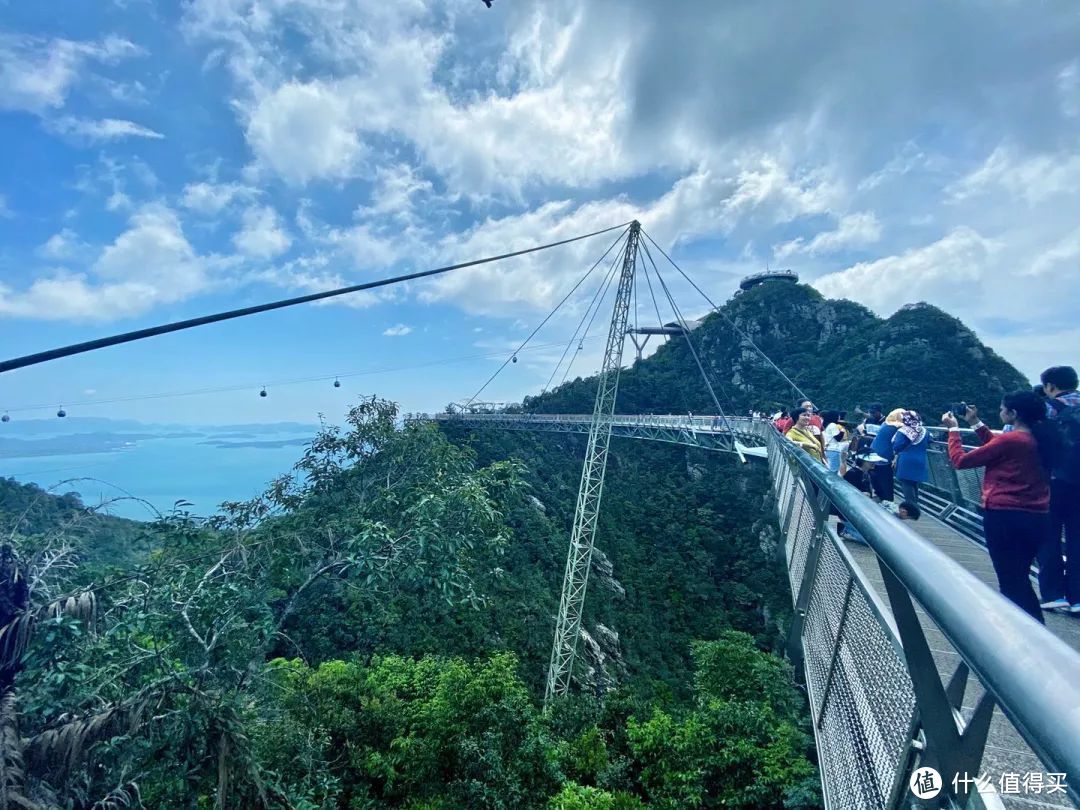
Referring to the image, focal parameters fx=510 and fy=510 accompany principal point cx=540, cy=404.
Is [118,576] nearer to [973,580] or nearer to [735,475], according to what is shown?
[973,580]

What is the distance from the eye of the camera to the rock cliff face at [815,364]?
30.8m

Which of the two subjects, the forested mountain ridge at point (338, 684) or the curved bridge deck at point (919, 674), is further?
the forested mountain ridge at point (338, 684)

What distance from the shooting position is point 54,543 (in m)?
4.02

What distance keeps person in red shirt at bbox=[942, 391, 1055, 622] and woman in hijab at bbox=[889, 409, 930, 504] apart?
1.65 metres

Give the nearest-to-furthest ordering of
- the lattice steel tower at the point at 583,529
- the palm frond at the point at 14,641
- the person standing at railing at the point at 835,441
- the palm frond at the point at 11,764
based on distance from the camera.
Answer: the palm frond at the point at 11,764, the palm frond at the point at 14,641, the person standing at railing at the point at 835,441, the lattice steel tower at the point at 583,529

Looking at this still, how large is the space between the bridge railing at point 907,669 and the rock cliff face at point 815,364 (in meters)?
32.1

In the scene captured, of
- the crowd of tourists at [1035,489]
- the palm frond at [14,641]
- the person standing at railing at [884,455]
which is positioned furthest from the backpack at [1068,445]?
the palm frond at [14,641]

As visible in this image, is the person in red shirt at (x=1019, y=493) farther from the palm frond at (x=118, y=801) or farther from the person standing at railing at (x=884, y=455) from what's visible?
the palm frond at (x=118, y=801)

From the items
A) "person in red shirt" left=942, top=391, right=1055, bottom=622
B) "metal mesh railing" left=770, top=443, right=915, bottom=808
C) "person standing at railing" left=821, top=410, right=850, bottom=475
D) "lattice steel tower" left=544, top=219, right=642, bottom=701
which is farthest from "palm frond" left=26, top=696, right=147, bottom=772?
"lattice steel tower" left=544, top=219, right=642, bottom=701

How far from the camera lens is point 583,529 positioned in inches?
667

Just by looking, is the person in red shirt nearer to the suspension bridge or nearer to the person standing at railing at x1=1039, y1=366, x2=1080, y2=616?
the person standing at railing at x1=1039, y1=366, x2=1080, y2=616

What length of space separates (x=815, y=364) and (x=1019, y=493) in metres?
42.7

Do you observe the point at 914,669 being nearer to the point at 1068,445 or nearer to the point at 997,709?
the point at 997,709

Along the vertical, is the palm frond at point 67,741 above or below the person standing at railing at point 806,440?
below
